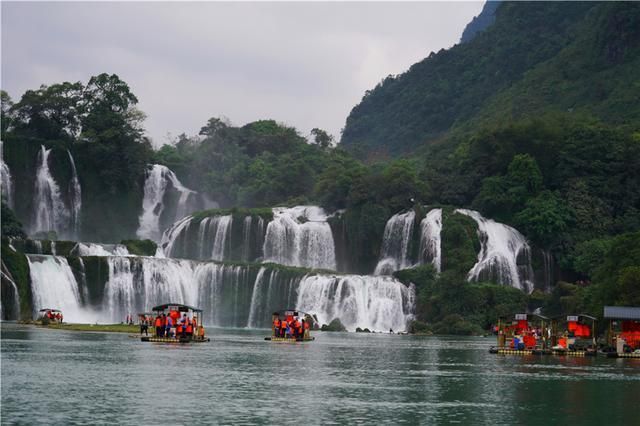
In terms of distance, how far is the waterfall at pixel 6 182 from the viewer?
113188mm

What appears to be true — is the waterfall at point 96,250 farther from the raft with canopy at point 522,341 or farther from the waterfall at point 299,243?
the raft with canopy at point 522,341

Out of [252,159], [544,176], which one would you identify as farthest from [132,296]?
[252,159]

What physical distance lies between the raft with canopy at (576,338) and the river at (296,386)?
3269 mm

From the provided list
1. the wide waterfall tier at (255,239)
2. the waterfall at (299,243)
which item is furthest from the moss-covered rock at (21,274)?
the waterfall at (299,243)

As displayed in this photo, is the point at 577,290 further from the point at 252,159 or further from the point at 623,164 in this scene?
the point at 252,159

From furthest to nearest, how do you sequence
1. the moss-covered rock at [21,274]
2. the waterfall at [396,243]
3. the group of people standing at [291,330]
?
1. the waterfall at [396,243]
2. the moss-covered rock at [21,274]
3. the group of people standing at [291,330]

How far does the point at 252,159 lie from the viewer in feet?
477

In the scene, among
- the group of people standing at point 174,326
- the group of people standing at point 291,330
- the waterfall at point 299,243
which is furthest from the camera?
the waterfall at point 299,243

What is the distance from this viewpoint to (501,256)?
104 meters

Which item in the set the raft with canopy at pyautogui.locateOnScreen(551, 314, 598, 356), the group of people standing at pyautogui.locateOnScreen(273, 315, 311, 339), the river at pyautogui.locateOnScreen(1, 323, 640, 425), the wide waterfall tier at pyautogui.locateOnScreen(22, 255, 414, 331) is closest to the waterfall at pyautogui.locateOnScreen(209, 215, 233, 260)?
the wide waterfall tier at pyautogui.locateOnScreen(22, 255, 414, 331)

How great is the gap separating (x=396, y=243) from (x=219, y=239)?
1637 cm

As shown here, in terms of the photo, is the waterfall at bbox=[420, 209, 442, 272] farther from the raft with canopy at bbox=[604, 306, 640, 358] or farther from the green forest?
the raft with canopy at bbox=[604, 306, 640, 358]

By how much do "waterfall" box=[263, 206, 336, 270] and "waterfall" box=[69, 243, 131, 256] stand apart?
14.5 metres

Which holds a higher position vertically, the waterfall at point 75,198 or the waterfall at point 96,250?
the waterfall at point 75,198
